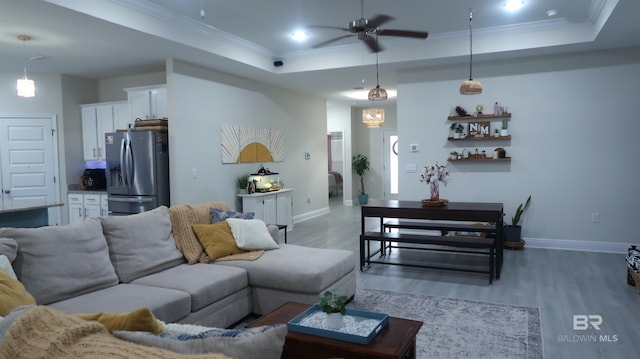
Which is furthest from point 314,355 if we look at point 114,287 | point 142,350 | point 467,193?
point 467,193

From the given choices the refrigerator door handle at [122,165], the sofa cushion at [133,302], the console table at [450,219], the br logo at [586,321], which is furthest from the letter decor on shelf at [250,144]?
the br logo at [586,321]

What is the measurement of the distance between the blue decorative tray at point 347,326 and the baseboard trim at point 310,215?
20.1 ft

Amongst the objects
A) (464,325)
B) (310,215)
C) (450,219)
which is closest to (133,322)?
(464,325)

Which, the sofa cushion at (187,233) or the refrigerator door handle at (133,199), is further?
the refrigerator door handle at (133,199)

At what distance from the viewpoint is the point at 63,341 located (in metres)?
1.25

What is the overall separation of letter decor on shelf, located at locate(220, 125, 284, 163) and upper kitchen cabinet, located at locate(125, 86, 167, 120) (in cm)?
94

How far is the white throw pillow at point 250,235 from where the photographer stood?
13.0ft

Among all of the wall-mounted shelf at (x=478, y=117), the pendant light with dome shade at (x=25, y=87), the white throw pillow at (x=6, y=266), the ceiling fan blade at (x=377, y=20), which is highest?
the ceiling fan blade at (x=377, y=20)

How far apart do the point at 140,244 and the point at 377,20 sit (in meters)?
2.64

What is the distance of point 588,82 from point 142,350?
6.38 metres

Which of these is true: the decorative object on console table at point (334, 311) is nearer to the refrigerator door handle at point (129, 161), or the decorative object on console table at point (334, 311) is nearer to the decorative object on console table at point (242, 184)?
the refrigerator door handle at point (129, 161)

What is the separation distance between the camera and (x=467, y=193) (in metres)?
6.40

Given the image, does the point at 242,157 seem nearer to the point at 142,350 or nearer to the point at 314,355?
the point at 314,355
